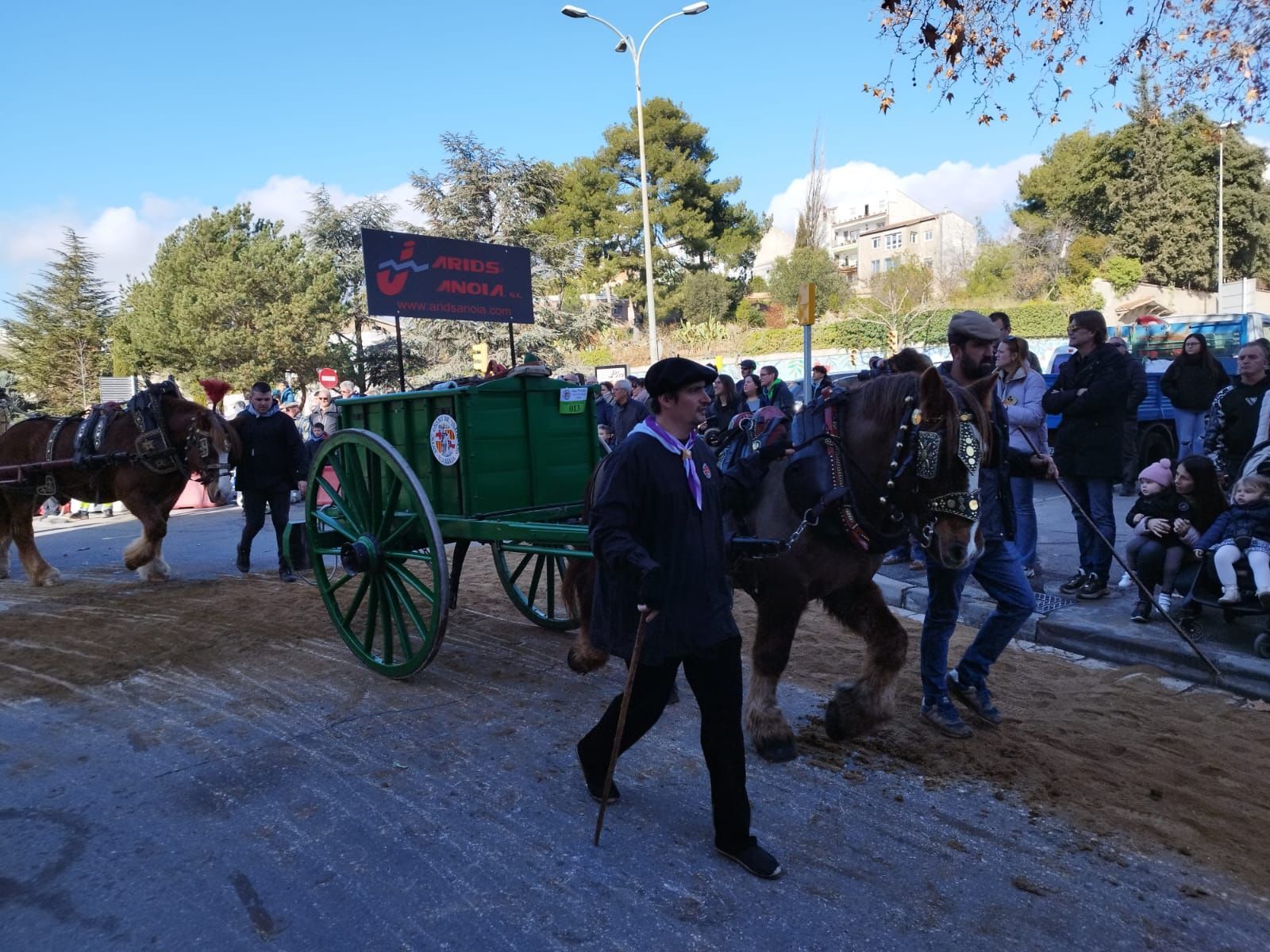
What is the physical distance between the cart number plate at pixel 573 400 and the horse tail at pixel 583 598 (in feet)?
2.03

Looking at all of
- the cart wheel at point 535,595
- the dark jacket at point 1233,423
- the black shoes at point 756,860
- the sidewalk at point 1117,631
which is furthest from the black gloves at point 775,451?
the dark jacket at point 1233,423

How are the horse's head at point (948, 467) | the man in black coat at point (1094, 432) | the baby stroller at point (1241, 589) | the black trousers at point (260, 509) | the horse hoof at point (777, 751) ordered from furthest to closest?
the black trousers at point (260, 509), the man in black coat at point (1094, 432), the baby stroller at point (1241, 589), the horse hoof at point (777, 751), the horse's head at point (948, 467)

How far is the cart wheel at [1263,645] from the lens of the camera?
15.3ft

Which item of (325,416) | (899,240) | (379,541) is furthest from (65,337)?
(899,240)

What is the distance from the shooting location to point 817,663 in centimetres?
521

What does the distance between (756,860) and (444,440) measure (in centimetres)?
293

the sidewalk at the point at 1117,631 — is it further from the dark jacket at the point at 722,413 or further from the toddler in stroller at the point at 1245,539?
the dark jacket at the point at 722,413

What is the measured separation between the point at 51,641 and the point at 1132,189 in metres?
41.5

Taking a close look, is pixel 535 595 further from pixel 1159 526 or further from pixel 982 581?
pixel 1159 526

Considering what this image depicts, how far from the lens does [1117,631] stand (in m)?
5.25

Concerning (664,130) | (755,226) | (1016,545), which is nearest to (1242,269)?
(755,226)

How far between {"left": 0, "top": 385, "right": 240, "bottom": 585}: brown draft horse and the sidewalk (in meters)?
6.10

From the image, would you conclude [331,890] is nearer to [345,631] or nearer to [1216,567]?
[345,631]

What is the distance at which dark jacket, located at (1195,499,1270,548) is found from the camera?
4.86 m
